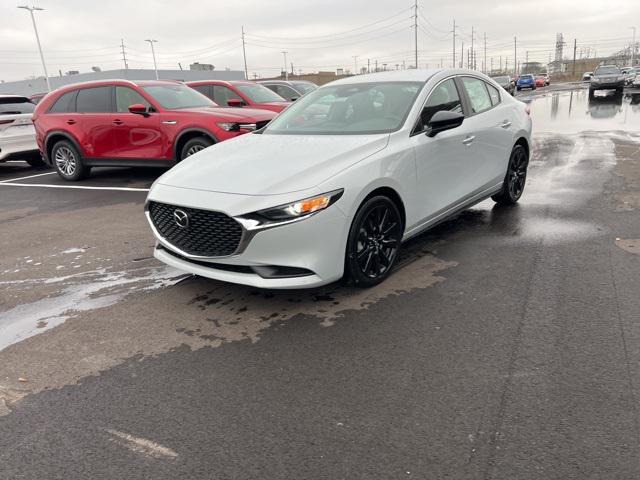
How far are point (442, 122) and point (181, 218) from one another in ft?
7.75

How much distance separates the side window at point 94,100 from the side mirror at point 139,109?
81 centimetres

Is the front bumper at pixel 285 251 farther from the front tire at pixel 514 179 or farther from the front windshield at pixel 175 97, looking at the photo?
the front windshield at pixel 175 97

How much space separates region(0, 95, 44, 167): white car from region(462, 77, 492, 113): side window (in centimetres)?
946

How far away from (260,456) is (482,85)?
16.6ft

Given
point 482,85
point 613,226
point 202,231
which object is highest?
point 482,85

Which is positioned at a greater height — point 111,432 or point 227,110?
point 227,110

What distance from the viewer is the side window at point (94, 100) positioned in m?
9.66

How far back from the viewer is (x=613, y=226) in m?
5.73

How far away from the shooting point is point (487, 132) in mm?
5758

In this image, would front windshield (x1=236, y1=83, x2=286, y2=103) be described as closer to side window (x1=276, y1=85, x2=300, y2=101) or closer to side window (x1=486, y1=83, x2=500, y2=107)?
side window (x1=276, y1=85, x2=300, y2=101)

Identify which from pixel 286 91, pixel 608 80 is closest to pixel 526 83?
pixel 608 80

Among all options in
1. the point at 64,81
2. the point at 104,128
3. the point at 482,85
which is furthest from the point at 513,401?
the point at 64,81

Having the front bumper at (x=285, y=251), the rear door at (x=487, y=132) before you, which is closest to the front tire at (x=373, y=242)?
the front bumper at (x=285, y=251)

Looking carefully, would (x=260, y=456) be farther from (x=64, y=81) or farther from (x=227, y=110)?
(x=64, y=81)
